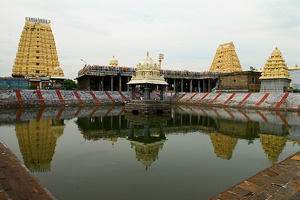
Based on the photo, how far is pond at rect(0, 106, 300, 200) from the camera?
18.9ft

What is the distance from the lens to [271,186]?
18.3 feet

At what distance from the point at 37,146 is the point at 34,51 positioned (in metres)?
51.1

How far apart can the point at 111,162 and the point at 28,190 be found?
9.86 ft

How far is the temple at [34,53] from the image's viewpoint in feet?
170

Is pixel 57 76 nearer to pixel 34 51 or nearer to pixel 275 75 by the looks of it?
pixel 34 51

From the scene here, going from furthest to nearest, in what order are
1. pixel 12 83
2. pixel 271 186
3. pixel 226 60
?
pixel 226 60
pixel 12 83
pixel 271 186

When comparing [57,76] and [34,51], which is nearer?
[57,76]

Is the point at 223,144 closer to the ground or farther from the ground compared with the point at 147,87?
closer to the ground

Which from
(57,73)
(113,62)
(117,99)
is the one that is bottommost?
(117,99)

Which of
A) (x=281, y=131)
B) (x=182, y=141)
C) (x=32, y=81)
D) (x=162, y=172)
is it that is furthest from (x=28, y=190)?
(x=32, y=81)

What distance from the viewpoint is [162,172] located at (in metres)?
6.88

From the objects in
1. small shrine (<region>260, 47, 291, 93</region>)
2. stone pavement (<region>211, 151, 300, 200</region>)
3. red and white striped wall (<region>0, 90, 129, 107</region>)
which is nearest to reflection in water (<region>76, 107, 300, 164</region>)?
stone pavement (<region>211, 151, 300, 200</region>)

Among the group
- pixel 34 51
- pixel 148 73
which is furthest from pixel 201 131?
pixel 34 51

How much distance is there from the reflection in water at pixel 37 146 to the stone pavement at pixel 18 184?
60 cm
